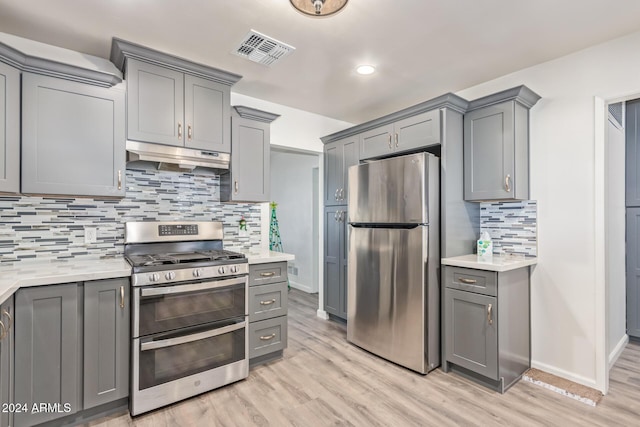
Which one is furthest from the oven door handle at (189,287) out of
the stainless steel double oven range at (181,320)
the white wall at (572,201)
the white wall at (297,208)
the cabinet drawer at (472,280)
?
the white wall at (297,208)

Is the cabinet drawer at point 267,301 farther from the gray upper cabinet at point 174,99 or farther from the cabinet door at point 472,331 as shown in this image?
the cabinet door at point 472,331

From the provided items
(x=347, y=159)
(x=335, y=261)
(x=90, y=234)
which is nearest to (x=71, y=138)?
(x=90, y=234)

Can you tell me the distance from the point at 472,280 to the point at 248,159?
2.11 meters

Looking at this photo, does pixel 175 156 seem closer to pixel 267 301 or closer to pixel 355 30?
pixel 267 301

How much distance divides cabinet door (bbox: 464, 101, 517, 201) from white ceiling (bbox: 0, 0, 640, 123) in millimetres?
425

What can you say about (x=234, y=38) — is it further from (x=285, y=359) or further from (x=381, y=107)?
(x=285, y=359)

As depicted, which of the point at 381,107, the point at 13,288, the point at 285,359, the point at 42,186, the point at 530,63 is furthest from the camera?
the point at 381,107

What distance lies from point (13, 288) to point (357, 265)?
2.41m

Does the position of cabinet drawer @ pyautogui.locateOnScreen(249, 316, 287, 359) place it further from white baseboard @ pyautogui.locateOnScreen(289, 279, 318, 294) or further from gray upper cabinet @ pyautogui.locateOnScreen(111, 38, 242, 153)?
white baseboard @ pyautogui.locateOnScreen(289, 279, 318, 294)

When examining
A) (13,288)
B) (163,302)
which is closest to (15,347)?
(13,288)

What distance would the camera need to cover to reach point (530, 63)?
2.67 meters

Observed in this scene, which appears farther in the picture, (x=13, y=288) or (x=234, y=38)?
A: (x=234, y=38)

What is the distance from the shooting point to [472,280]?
250cm

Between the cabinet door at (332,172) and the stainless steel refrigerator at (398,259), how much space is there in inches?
22.8
